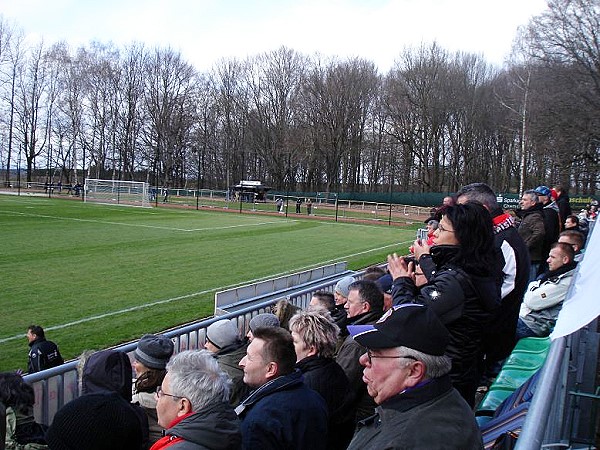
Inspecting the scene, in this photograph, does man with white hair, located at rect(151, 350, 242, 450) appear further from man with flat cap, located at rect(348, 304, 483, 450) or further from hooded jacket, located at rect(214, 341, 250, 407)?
hooded jacket, located at rect(214, 341, 250, 407)

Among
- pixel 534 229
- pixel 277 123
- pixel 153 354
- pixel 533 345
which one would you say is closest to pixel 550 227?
pixel 534 229

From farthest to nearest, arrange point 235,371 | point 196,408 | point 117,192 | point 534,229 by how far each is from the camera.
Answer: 1. point 117,192
2. point 534,229
3. point 235,371
4. point 196,408

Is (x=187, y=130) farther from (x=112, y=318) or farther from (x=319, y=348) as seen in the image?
(x=319, y=348)

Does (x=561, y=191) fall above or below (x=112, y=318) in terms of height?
above

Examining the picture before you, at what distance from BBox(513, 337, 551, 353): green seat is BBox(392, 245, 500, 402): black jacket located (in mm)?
2324

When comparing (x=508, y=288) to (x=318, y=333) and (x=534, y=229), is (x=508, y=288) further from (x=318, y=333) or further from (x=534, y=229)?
(x=534, y=229)

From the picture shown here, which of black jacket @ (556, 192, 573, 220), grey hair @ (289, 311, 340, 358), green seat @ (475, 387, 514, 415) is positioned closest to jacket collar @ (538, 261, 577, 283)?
green seat @ (475, 387, 514, 415)

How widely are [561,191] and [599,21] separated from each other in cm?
2616

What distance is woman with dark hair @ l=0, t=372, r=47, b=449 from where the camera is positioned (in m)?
3.46

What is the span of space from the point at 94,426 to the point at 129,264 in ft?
48.2

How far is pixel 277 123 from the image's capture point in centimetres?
7494

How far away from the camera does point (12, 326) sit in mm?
9492

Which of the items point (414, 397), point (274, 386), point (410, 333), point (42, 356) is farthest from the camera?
point (42, 356)

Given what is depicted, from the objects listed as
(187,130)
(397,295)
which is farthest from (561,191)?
(187,130)
